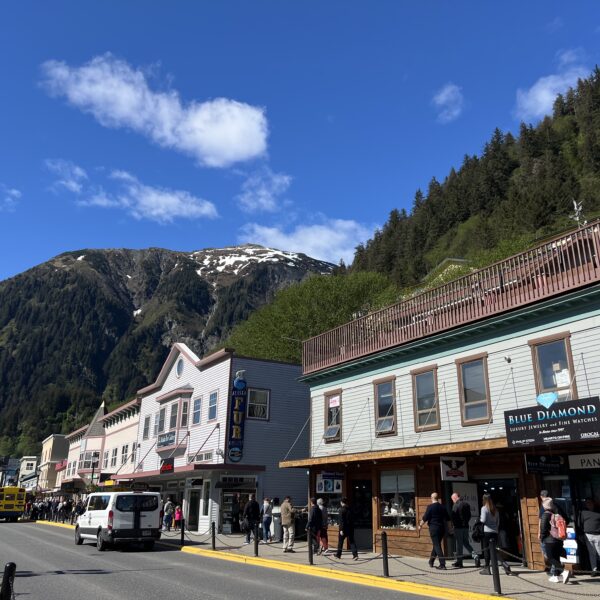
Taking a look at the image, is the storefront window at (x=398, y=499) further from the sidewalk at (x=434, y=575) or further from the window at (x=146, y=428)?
the window at (x=146, y=428)

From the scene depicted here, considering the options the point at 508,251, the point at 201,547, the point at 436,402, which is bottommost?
the point at 201,547

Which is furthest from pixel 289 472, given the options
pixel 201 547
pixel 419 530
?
pixel 419 530

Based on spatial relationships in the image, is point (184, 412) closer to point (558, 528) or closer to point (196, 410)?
point (196, 410)

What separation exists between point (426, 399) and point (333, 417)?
15.8 feet

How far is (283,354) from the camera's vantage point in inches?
1815

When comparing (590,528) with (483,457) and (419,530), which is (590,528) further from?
(419,530)

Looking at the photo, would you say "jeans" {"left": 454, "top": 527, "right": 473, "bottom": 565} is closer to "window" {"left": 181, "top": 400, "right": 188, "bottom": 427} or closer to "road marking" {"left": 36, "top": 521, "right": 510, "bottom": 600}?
"road marking" {"left": 36, "top": 521, "right": 510, "bottom": 600}

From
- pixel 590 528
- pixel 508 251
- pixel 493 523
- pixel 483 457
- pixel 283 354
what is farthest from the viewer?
pixel 508 251

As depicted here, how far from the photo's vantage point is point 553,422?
12461 millimetres

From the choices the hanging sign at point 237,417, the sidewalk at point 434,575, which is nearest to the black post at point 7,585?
the sidewalk at point 434,575

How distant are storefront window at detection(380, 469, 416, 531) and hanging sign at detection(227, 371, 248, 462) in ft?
31.2

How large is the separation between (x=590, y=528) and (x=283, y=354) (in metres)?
35.3

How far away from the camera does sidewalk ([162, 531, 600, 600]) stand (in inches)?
409

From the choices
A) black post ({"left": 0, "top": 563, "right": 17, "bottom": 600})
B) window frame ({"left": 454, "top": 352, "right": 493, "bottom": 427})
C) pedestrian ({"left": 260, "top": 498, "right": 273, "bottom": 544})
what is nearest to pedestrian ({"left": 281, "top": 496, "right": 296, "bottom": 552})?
pedestrian ({"left": 260, "top": 498, "right": 273, "bottom": 544})
